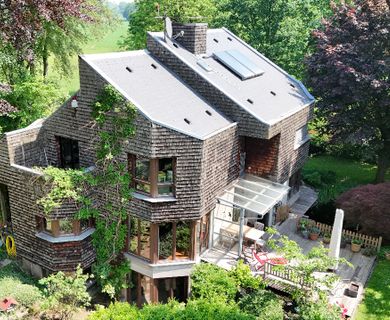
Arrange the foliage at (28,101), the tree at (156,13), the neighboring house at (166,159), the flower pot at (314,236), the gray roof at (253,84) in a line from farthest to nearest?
the tree at (156,13) → the foliage at (28,101) → the flower pot at (314,236) → the gray roof at (253,84) → the neighboring house at (166,159)

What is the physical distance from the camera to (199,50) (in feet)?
81.3

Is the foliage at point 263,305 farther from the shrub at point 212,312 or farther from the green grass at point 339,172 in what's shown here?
the green grass at point 339,172

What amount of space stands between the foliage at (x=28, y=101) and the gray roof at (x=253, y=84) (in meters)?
8.52

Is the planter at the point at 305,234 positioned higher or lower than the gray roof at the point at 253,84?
lower

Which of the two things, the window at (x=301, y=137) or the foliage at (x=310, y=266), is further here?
the window at (x=301, y=137)

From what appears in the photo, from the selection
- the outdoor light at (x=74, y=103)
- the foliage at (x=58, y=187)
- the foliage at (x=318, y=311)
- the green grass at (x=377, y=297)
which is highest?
the outdoor light at (x=74, y=103)

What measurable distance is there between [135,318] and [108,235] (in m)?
4.12

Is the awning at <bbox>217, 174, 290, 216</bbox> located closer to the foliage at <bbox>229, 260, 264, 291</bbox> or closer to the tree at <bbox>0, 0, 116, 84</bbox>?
the foliage at <bbox>229, 260, 264, 291</bbox>

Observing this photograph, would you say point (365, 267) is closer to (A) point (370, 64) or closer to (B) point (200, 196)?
(B) point (200, 196)

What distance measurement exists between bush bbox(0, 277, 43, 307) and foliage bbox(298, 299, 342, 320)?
1154cm

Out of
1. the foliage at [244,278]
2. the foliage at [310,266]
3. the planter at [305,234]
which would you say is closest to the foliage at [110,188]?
the foliage at [244,278]

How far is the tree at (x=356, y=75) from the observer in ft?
87.6

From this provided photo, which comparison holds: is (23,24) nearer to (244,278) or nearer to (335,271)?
(244,278)

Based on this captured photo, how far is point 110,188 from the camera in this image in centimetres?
1934
